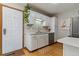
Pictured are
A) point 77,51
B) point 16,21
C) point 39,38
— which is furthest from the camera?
point 39,38

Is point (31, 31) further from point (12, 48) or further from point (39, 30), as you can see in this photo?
point (12, 48)

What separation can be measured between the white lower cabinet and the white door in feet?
0.72

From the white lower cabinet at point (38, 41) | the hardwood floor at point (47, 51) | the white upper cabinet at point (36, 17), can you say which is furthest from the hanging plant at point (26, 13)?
the hardwood floor at point (47, 51)

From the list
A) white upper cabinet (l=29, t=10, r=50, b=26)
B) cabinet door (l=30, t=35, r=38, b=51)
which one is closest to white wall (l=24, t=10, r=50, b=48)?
white upper cabinet (l=29, t=10, r=50, b=26)

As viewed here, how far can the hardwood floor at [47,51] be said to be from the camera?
1.38 m

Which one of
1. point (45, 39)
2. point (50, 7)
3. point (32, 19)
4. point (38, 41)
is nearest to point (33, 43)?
point (38, 41)

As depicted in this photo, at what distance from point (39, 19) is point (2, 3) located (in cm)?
61

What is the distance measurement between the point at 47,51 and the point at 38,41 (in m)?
0.24

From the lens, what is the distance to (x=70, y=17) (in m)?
1.30

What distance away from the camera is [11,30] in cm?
136

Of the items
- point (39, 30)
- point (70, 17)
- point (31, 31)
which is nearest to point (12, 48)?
point (31, 31)

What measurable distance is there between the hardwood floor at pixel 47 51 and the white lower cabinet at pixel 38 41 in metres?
0.09

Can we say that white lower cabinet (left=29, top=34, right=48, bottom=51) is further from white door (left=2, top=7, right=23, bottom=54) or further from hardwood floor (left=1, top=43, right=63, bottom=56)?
white door (left=2, top=7, right=23, bottom=54)

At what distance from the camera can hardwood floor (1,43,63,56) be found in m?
1.38
